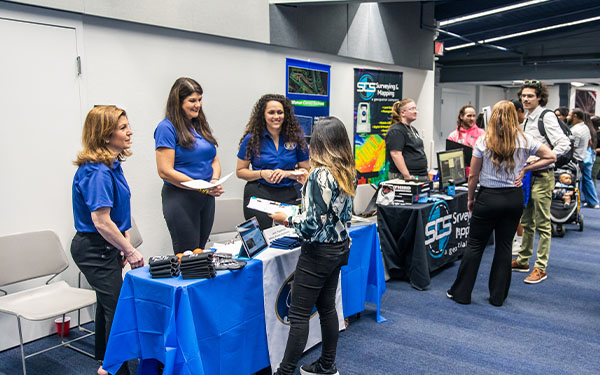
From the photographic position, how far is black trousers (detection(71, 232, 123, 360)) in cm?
239

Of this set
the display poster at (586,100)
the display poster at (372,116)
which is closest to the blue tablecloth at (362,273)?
the display poster at (372,116)

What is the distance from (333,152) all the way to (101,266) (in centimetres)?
121

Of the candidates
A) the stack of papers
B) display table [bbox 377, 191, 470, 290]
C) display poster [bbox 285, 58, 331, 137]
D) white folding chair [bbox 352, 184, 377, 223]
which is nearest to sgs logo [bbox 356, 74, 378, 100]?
display poster [bbox 285, 58, 331, 137]

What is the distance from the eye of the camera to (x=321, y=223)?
2.32m

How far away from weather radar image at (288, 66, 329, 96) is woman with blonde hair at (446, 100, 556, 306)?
202cm

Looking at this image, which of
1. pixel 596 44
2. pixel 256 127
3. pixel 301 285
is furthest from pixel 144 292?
pixel 596 44

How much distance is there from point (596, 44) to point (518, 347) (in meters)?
13.1

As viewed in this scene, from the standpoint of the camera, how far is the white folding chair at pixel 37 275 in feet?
8.96

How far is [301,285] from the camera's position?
2424 millimetres

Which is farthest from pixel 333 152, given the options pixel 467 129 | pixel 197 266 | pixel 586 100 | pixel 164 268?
pixel 586 100

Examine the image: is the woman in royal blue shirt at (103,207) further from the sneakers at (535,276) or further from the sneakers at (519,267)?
the sneakers at (519,267)

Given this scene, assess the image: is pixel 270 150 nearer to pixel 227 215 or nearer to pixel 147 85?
pixel 227 215

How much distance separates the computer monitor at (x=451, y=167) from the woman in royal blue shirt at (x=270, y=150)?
180cm

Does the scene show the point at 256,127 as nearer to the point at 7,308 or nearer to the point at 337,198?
the point at 337,198
